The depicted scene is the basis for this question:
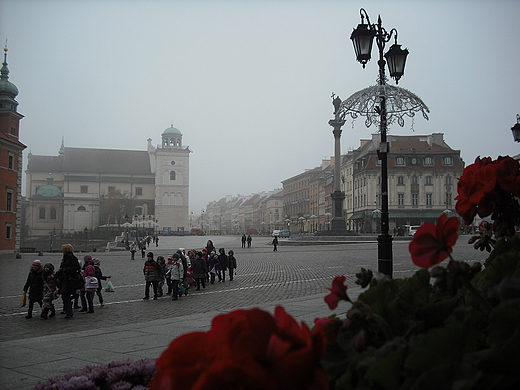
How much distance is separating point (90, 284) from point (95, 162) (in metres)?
114

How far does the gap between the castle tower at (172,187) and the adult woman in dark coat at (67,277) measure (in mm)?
104744

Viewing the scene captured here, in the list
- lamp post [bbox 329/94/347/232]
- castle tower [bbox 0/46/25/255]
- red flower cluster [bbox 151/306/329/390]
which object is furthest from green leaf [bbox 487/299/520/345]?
lamp post [bbox 329/94/347/232]

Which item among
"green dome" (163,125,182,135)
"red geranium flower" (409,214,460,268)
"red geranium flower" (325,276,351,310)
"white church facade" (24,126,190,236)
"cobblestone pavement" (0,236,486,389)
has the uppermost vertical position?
"green dome" (163,125,182,135)

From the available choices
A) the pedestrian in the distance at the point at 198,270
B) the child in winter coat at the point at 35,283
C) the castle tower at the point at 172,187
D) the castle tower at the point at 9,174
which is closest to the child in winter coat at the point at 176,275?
the pedestrian in the distance at the point at 198,270

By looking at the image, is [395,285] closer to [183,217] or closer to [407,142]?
[407,142]

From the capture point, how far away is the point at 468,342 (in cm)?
100

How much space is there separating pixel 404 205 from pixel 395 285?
74997mm

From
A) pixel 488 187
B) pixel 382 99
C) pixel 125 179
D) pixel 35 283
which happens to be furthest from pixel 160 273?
pixel 125 179

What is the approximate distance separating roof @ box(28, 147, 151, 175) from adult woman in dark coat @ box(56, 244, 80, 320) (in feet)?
365

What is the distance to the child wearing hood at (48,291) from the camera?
11.1 m

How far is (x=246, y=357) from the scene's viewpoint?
3.09 feet

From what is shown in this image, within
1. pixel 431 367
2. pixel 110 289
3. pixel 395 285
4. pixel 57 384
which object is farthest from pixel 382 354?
pixel 110 289

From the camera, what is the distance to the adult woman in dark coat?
11156mm

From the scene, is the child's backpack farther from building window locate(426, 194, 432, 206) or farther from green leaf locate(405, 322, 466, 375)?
building window locate(426, 194, 432, 206)
